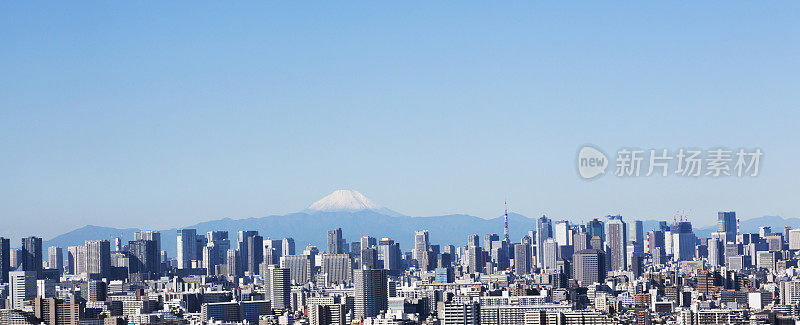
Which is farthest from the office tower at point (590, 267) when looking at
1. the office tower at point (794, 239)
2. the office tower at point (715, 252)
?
the office tower at point (794, 239)

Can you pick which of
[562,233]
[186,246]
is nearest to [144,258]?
[186,246]

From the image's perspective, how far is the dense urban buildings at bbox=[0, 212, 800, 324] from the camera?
44062 mm

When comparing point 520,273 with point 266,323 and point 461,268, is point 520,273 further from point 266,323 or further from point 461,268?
point 266,323

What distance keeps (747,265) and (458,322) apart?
5094 centimetres

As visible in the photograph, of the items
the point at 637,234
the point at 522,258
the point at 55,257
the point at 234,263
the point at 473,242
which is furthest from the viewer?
the point at 637,234

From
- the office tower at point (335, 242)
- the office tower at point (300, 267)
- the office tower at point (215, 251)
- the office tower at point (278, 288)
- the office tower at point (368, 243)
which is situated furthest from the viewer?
the office tower at point (368, 243)

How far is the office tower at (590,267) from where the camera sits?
72.1 metres

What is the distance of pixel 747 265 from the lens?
84062mm

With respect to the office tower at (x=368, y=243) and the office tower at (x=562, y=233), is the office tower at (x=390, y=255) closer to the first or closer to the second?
the office tower at (x=368, y=243)

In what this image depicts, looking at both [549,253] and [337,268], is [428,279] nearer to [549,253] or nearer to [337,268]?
[337,268]

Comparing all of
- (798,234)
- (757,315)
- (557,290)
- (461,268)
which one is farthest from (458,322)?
(798,234)

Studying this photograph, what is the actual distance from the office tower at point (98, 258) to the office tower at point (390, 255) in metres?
14.5

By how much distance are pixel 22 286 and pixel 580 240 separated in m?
39.8

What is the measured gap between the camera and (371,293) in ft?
168
